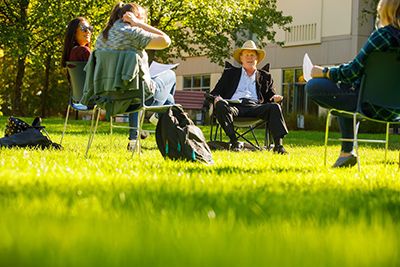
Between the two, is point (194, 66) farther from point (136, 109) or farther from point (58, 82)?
point (136, 109)

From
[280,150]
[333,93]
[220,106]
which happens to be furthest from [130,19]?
[280,150]

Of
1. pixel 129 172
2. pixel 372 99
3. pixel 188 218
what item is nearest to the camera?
pixel 188 218

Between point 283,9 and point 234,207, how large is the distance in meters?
27.7

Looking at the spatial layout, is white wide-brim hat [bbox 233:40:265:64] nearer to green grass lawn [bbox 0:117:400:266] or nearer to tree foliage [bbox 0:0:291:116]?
green grass lawn [bbox 0:117:400:266]

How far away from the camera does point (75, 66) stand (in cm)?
754

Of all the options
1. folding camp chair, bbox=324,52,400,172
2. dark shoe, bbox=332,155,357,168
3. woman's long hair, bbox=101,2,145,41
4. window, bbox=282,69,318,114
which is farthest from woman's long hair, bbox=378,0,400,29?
window, bbox=282,69,318,114

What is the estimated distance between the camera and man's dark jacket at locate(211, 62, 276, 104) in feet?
31.3

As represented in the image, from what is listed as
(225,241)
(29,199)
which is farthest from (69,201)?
(225,241)

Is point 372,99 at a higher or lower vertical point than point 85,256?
higher

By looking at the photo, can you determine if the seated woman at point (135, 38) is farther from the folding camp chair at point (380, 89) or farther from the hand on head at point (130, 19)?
the folding camp chair at point (380, 89)

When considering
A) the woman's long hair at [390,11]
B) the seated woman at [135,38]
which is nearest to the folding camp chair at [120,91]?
the seated woman at [135,38]

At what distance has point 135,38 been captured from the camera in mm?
6109

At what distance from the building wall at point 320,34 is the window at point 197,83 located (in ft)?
15.8

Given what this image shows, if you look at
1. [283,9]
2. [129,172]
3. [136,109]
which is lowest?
[129,172]
